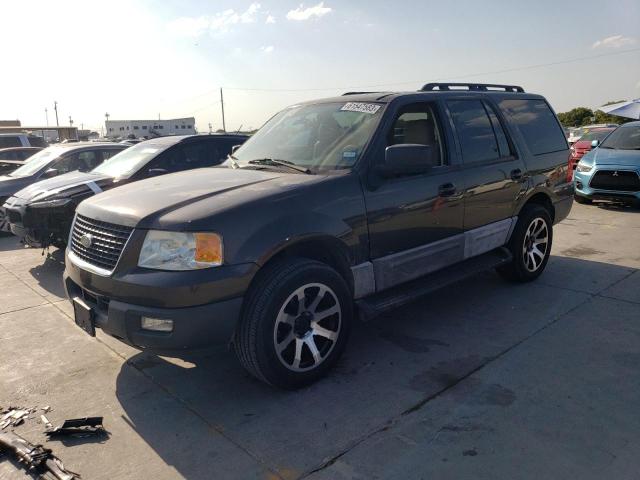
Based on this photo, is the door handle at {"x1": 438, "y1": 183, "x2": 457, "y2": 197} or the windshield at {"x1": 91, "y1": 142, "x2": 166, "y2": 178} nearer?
the door handle at {"x1": 438, "y1": 183, "x2": 457, "y2": 197}

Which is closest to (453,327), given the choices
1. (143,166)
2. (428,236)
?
(428,236)

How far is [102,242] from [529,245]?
4227 mm

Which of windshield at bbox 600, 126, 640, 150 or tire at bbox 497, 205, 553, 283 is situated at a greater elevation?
windshield at bbox 600, 126, 640, 150

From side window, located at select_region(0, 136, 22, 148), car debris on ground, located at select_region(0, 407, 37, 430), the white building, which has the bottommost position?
car debris on ground, located at select_region(0, 407, 37, 430)

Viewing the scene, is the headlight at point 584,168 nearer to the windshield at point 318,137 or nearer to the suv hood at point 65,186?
the windshield at point 318,137

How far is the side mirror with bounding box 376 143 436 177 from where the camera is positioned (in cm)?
355

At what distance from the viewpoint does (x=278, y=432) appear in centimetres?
295

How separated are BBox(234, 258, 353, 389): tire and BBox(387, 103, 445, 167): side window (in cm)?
146

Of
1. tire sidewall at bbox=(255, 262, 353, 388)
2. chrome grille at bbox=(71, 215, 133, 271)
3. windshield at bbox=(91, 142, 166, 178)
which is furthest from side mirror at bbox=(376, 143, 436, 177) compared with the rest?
windshield at bbox=(91, 142, 166, 178)

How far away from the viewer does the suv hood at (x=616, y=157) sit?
9.47 metres

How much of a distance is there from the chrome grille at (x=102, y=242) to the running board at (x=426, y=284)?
5.41ft

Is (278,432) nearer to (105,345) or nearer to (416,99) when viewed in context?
(105,345)

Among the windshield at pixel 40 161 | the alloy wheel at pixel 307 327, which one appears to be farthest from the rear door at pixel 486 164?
the windshield at pixel 40 161

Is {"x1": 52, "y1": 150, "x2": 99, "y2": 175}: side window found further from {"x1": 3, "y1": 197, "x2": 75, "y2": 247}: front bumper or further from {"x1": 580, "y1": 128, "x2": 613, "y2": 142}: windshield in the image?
{"x1": 580, "y1": 128, "x2": 613, "y2": 142}: windshield
